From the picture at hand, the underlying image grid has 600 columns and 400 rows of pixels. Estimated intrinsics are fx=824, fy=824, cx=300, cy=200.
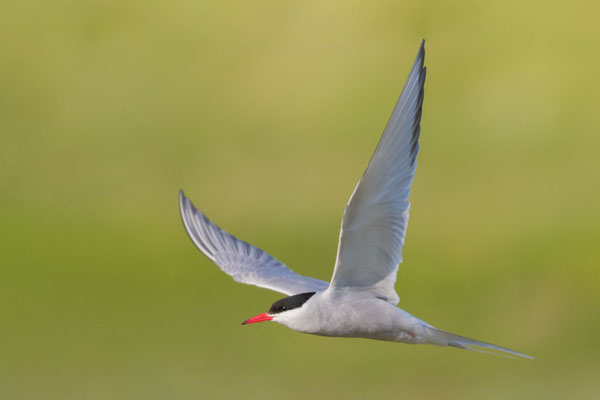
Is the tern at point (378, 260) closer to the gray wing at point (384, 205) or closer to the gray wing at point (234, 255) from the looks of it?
the gray wing at point (384, 205)

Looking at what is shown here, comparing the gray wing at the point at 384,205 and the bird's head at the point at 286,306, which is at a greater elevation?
the gray wing at the point at 384,205

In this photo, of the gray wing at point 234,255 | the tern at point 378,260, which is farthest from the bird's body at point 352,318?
the gray wing at point 234,255

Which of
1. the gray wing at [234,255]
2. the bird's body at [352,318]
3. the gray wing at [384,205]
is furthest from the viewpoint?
the gray wing at [234,255]

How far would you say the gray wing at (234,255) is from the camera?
299cm

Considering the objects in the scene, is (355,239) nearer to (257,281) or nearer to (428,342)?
(428,342)

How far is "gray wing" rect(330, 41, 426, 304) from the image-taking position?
2.22m

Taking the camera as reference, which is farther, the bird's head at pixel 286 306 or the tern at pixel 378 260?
the bird's head at pixel 286 306

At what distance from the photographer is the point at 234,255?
3.17 m

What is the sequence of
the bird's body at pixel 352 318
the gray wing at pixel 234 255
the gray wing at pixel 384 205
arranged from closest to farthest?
1. the gray wing at pixel 384 205
2. the bird's body at pixel 352 318
3. the gray wing at pixel 234 255

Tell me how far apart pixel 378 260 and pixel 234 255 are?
898 millimetres

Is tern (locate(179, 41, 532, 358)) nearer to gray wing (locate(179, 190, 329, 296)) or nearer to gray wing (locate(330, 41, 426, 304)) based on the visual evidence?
gray wing (locate(330, 41, 426, 304))

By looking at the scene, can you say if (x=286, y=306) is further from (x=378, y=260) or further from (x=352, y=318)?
(x=378, y=260)

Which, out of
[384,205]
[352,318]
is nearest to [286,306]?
[352,318]

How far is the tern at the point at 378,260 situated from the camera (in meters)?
2.23
